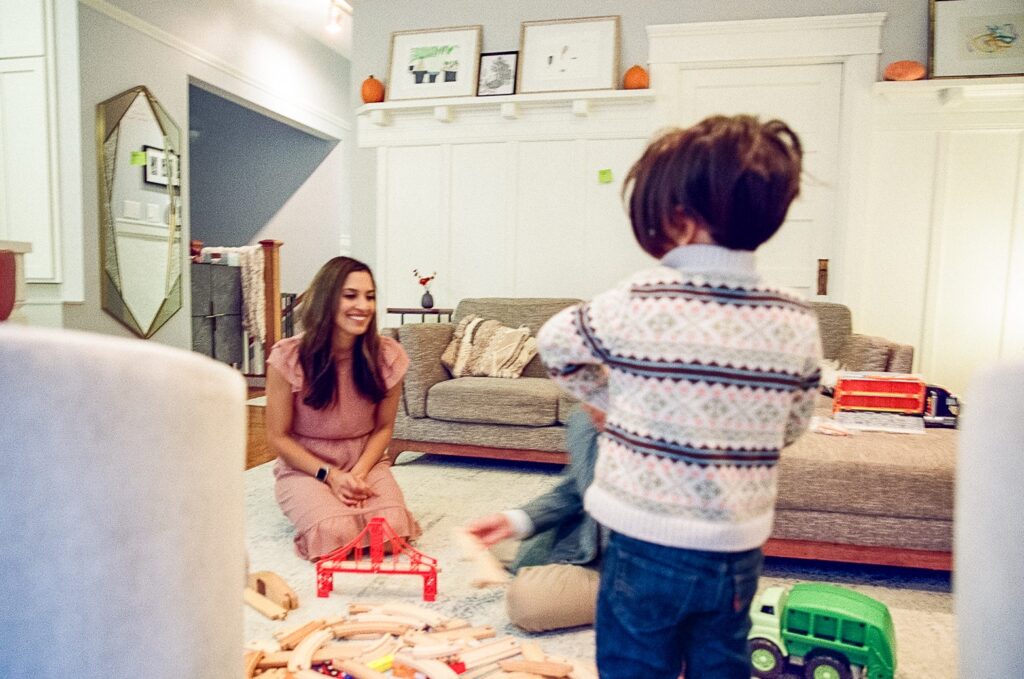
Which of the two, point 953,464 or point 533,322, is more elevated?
point 533,322

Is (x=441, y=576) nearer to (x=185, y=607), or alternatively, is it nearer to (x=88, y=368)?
(x=185, y=607)

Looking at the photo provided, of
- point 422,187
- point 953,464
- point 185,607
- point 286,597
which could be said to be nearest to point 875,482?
point 953,464

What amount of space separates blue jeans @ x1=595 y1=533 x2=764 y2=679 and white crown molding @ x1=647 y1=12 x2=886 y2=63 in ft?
13.0

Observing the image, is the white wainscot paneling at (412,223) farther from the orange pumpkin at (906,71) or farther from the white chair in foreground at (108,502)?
the white chair in foreground at (108,502)

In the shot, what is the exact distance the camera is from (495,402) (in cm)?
333

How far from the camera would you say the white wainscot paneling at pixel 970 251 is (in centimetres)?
405

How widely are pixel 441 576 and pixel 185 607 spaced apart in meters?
1.52

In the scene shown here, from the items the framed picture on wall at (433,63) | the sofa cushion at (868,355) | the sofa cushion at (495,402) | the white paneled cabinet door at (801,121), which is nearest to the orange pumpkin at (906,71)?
the white paneled cabinet door at (801,121)

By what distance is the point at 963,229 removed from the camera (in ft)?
13.5

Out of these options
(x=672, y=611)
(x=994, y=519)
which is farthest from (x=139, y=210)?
(x=994, y=519)

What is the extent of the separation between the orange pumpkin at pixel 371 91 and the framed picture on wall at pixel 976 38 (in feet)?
10.7

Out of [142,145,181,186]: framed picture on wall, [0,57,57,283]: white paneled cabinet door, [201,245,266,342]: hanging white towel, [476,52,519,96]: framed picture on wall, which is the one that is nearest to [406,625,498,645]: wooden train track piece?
[476,52,519,96]: framed picture on wall

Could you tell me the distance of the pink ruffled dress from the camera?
7.42 feet

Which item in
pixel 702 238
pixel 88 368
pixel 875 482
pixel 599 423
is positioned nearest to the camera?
pixel 88 368
